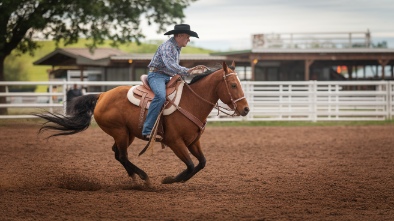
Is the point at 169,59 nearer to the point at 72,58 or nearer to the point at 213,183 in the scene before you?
the point at 213,183

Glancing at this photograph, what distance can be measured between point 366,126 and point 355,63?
1921 cm

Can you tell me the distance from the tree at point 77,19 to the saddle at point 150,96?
1628 cm

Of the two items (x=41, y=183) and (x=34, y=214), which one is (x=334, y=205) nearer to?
(x=34, y=214)

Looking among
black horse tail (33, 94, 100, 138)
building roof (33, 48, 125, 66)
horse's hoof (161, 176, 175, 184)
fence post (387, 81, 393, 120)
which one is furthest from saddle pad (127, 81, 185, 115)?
building roof (33, 48, 125, 66)

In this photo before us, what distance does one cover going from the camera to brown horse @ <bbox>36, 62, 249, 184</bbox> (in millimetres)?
8172

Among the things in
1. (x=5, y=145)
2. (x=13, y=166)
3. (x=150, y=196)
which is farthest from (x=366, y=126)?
(x=150, y=196)

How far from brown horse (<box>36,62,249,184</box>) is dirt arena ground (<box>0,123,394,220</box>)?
404 mm

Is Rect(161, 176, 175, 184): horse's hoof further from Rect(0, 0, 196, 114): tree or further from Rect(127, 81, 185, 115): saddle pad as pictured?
Rect(0, 0, 196, 114): tree

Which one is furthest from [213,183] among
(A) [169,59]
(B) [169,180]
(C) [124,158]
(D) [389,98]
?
(D) [389,98]

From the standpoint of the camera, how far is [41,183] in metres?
8.59

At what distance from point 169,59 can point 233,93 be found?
89cm

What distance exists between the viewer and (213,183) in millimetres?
8641

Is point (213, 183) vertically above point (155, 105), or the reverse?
point (155, 105)

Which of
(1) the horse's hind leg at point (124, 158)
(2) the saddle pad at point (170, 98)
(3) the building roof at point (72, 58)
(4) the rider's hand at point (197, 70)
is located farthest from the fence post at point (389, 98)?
(1) the horse's hind leg at point (124, 158)
